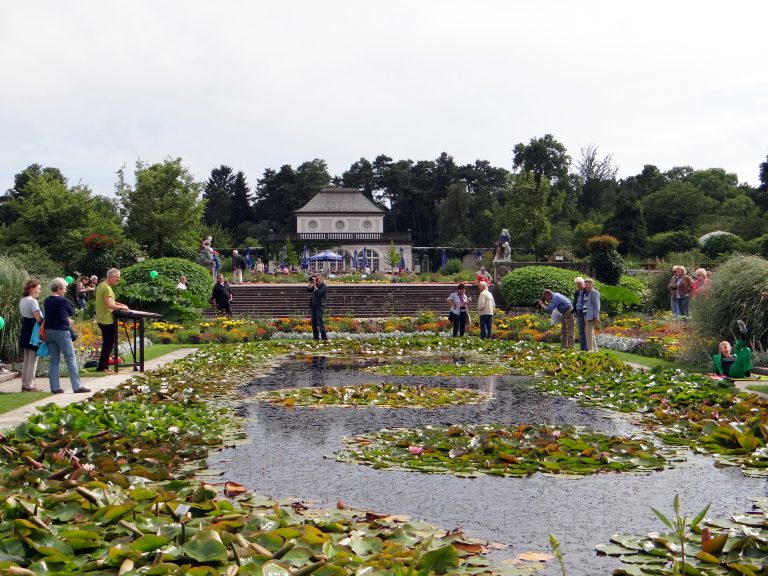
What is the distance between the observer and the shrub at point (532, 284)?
2753 centimetres

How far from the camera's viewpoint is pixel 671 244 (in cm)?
5416

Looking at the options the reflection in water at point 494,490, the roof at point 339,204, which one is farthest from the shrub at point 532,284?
the roof at point 339,204

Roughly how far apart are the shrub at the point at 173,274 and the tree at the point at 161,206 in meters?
17.7

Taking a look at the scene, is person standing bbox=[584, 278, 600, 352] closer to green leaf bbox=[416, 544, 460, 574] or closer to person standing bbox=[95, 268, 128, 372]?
person standing bbox=[95, 268, 128, 372]

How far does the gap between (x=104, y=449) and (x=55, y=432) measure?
24.3 inches

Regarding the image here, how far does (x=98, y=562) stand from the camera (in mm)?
4012

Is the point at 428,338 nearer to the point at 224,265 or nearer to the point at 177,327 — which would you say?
the point at 177,327

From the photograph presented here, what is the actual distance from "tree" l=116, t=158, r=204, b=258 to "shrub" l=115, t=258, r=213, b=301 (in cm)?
1768

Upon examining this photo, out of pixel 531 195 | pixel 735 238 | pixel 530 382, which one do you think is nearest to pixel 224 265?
pixel 531 195

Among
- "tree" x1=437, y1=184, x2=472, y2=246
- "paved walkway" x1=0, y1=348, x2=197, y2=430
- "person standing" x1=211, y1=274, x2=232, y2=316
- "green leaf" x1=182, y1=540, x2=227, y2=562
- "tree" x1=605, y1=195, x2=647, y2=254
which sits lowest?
"paved walkway" x1=0, y1=348, x2=197, y2=430

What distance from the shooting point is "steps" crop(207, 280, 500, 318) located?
29069mm

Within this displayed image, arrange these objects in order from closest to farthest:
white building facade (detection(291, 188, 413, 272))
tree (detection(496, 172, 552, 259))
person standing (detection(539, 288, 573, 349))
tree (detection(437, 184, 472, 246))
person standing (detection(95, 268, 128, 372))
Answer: person standing (detection(95, 268, 128, 372)) < person standing (detection(539, 288, 573, 349)) < tree (detection(496, 172, 552, 259)) < white building facade (detection(291, 188, 413, 272)) < tree (detection(437, 184, 472, 246))

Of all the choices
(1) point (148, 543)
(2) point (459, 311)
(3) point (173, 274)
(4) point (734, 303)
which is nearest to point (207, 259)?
(3) point (173, 274)

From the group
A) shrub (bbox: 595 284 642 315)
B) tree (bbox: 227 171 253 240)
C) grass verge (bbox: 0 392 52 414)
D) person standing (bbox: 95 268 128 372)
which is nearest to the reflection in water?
grass verge (bbox: 0 392 52 414)
